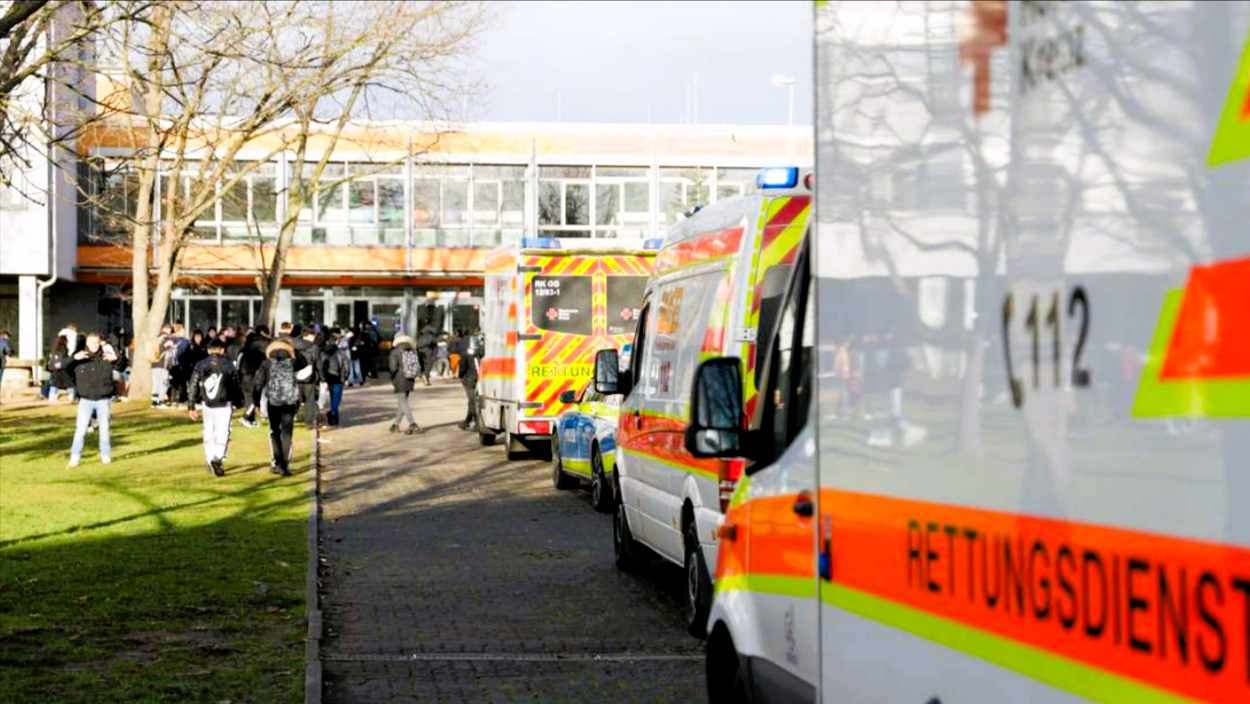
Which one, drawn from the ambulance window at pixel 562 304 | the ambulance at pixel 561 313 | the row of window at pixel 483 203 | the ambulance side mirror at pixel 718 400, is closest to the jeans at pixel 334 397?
the ambulance at pixel 561 313

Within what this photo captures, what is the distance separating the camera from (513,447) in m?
25.0

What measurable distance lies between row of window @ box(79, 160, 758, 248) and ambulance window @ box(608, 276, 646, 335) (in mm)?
40804

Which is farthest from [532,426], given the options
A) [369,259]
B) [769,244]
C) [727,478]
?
[369,259]

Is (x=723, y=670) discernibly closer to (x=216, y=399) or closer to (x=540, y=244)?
(x=216, y=399)

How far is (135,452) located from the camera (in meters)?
25.0

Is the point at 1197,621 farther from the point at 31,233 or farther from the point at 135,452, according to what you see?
the point at 31,233

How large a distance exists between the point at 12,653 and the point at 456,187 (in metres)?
56.9

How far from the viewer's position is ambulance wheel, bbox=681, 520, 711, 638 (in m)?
9.97

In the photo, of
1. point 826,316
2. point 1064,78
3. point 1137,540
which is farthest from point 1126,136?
point 826,316

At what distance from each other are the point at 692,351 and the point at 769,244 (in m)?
1.27

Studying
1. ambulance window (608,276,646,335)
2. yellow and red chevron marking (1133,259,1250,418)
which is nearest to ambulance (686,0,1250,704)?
yellow and red chevron marking (1133,259,1250,418)

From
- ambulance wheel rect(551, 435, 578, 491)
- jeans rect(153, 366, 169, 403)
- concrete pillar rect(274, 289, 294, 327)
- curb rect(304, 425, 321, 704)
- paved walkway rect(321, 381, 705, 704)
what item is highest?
concrete pillar rect(274, 289, 294, 327)

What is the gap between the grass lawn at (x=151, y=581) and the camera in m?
8.88

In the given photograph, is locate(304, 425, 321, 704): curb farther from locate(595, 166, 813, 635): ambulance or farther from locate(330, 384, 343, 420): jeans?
locate(330, 384, 343, 420): jeans
